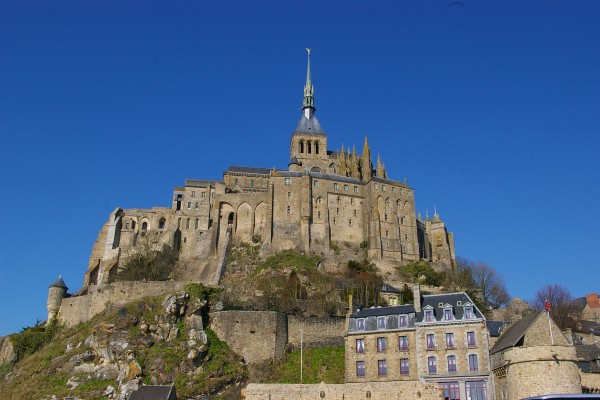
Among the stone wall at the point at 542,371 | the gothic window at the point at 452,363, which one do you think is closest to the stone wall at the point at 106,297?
the gothic window at the point at 452,363

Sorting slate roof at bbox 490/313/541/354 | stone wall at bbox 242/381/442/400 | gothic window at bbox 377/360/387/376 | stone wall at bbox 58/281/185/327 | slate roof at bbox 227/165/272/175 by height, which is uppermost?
slate roof at bbox 227/165/272/175

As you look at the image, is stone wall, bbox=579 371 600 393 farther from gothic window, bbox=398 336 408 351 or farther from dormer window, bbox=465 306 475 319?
gothic window, bbox=398 336 408 351

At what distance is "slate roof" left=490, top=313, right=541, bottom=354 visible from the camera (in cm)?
3600

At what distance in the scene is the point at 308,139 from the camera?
303 ft

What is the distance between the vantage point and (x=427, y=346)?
40656mm

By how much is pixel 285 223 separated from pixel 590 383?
141 feet

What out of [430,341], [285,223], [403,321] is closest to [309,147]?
[285,223]

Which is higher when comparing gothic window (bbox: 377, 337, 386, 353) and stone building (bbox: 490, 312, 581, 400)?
gothic window (bbox: 377, 337, 386, 353)

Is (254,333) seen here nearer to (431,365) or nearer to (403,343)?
(403,343)

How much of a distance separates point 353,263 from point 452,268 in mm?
15273

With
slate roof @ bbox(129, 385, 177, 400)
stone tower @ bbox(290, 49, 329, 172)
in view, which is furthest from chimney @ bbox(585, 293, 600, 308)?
slate roof @ bbox(129, 385, 177, 400)

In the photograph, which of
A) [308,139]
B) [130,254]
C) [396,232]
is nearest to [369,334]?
[396,232]

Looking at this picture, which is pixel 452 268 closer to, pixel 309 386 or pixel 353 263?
pixel 353 263

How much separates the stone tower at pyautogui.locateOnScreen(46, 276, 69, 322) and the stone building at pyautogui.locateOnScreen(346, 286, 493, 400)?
31725mm
